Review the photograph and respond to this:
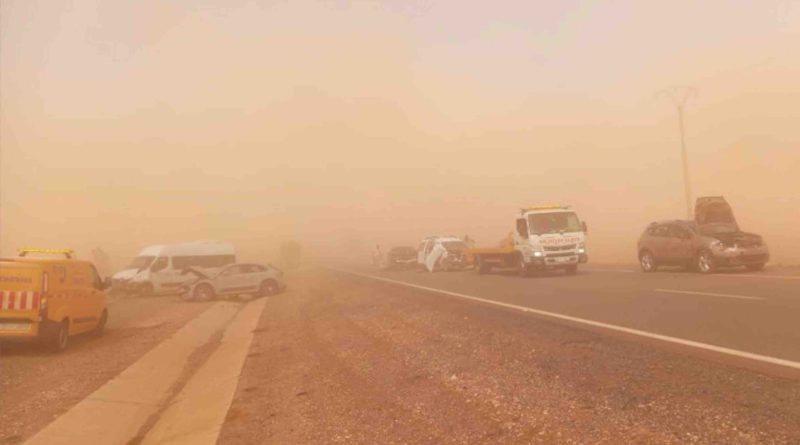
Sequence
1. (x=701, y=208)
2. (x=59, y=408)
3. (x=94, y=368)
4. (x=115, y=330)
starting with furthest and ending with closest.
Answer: (x=701, y=208) < (x=115, y=330) < (x=94, y=368) < (x=59, y=408)

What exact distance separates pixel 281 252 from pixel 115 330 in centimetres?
6268

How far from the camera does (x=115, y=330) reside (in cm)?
1962

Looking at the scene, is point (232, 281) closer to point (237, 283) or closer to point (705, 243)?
point (237, 283)

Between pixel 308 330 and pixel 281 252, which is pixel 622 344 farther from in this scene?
pixel 281 252

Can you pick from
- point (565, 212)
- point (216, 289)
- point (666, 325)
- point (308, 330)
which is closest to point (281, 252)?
point (216, 289)

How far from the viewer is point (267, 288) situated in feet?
102

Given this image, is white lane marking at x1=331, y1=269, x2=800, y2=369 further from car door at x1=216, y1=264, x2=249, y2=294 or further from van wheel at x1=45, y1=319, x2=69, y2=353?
car door at x1=216, y1=264, x2=249, y2=294

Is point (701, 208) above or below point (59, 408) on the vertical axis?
above

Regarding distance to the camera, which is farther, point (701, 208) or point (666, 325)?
point (701, 208)

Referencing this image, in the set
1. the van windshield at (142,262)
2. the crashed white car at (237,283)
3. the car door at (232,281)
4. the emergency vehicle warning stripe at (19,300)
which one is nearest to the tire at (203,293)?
the crashed white car at (237,283)

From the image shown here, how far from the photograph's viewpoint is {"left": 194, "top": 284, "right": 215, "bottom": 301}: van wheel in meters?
29.2

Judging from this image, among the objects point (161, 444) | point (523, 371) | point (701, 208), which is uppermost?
point (701, 208)

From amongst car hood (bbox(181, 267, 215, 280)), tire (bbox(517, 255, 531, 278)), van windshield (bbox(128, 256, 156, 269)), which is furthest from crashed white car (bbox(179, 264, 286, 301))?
tire (bbox(517, 255, 531, 278))

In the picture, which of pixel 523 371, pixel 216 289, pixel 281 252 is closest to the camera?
pixel 523 371
